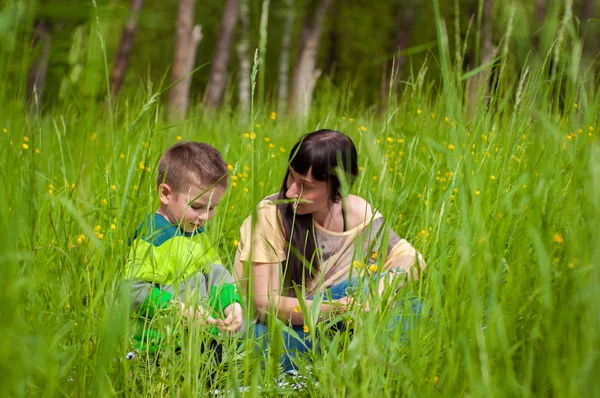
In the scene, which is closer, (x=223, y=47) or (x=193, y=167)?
(x=193, y=167)

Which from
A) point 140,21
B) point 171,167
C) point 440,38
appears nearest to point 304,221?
point 171,167

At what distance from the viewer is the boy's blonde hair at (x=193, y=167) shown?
2.61 meters

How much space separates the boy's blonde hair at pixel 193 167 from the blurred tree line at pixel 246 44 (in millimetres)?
321

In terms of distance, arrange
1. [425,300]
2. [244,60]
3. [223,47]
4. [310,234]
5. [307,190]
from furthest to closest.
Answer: [244,60] → [223,47] → [310,234] → [307,190] → [425,300]

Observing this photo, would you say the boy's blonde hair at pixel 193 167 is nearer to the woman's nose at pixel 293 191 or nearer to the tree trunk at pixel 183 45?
the woman's nose at pixel 293 191

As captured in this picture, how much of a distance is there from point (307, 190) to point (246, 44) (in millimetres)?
14035

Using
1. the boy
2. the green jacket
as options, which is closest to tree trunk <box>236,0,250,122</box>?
the boy

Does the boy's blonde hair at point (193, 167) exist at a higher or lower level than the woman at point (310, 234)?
higher

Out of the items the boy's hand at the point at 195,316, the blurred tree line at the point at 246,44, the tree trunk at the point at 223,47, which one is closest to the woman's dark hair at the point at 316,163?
the blurred tree line at the point at 246,44

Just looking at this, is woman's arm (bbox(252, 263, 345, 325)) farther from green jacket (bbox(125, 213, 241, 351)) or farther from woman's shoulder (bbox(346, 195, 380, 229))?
woman's shoulder (bbox(346, 195, 380, 229))

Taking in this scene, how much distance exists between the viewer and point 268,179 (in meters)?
3.53

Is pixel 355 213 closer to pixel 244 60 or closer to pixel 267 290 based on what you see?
pixel 267 290

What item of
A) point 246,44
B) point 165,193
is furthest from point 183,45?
point 165,193

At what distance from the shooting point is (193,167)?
2625mm
